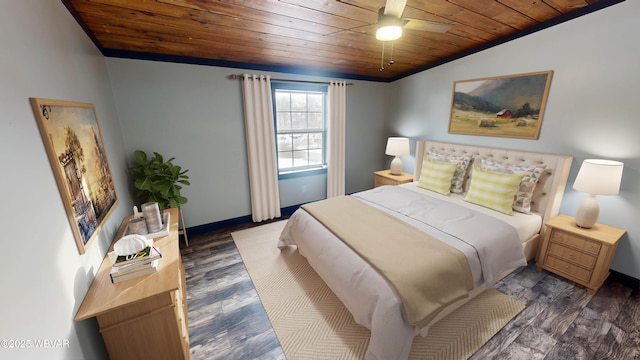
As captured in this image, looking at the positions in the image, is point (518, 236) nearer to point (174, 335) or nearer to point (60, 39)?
point (174, 335)

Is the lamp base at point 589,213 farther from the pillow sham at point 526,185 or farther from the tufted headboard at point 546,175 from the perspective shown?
the pillow sham at point 526,185

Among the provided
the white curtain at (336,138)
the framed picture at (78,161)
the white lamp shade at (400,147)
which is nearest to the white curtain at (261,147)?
the white curtain at (336,138)

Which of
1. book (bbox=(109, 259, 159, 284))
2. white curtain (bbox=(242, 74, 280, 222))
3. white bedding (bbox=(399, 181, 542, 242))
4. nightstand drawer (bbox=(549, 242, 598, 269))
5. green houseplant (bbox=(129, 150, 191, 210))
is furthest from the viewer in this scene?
white curtain (bbox=(242, 74, 280, 222))

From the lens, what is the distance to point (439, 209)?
8.09 ft

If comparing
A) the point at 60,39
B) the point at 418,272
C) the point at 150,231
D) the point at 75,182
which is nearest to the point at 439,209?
the point at 418,272

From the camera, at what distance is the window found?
3.60 metres

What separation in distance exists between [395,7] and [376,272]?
170cm

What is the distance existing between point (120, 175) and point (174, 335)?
169cm

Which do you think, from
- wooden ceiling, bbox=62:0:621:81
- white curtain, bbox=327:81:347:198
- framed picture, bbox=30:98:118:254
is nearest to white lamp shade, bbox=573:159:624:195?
wooden ceiling, bbox=62:0:621:81

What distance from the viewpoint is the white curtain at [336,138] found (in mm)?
3775

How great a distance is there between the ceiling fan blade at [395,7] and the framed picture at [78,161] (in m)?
1.87

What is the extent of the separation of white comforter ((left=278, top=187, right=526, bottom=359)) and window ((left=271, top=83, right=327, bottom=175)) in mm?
1457

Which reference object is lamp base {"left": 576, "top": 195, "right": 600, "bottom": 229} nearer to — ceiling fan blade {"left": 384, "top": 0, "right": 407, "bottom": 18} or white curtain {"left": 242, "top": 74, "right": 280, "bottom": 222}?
ceiling fan blade {"left": 384, "top": 0, "right": 407, "bottom": 18}

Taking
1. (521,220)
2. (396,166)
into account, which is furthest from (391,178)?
(521,220)
